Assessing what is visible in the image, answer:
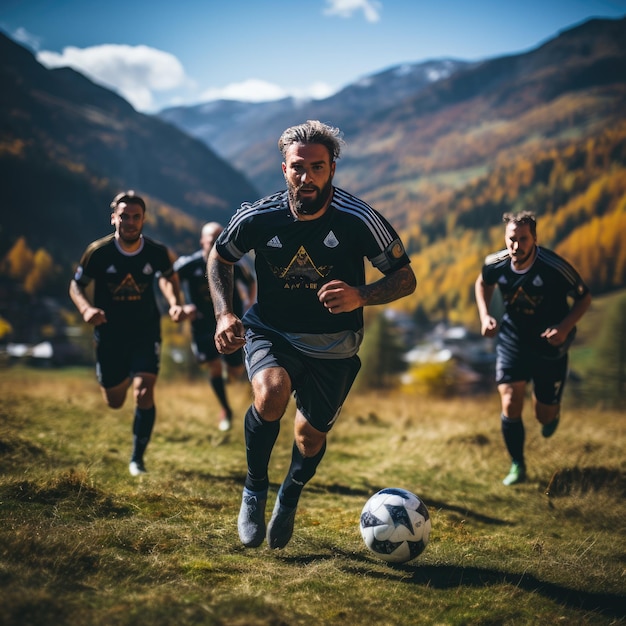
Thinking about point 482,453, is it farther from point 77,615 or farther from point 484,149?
point 484,149

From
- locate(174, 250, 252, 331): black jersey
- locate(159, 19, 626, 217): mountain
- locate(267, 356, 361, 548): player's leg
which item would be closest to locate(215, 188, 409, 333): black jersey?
locate(267, 356, 361, 548): player's leg

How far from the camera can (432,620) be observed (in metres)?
3.21

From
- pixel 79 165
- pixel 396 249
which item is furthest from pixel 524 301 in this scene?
pixel 79 165

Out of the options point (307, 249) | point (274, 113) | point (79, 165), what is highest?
point (274, 113)

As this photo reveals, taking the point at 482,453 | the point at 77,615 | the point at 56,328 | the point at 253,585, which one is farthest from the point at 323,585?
the point at 56,328

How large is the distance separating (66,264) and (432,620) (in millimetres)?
50908

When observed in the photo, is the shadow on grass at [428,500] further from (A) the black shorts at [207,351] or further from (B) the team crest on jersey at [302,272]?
(A) the black shorts at [207,351]

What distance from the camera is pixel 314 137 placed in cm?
406

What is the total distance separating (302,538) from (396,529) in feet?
2.76

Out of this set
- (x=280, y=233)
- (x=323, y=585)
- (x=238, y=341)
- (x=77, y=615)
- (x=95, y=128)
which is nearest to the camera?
(x=77, y=615)

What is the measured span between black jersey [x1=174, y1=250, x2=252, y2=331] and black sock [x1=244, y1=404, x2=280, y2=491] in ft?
17.1

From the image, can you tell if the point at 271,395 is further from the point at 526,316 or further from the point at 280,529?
Answer: the point at 526,316

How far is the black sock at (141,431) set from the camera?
6.30 m

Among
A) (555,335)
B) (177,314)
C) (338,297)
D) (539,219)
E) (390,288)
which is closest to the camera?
(338,297)
